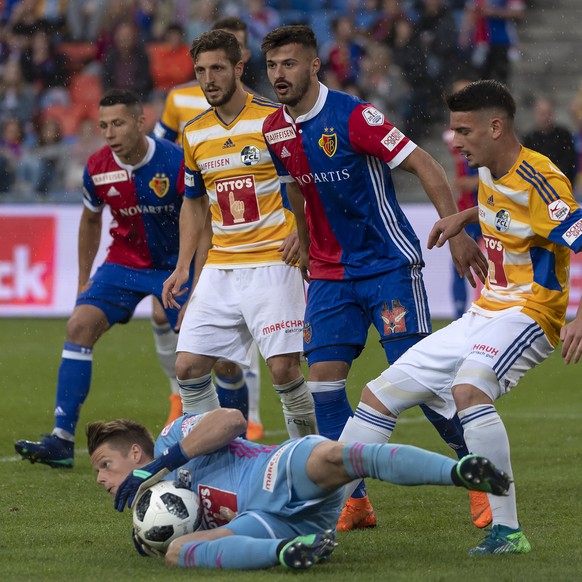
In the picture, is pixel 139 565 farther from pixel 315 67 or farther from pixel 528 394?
pixel 528 394

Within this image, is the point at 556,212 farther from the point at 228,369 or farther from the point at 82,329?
the point at 82,329

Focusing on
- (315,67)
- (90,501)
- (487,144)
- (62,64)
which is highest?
(62,64)

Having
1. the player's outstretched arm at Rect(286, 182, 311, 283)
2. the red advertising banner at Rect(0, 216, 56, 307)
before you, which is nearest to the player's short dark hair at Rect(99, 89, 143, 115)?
the player's outstretched arm at Rect(286, 182, 311, 283)

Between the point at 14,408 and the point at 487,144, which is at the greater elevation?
the point at 487,144

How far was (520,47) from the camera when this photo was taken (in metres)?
19.1

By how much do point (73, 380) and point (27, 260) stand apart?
266 inches

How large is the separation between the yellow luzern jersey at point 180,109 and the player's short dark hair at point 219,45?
240cm

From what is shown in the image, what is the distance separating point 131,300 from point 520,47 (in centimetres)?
1255

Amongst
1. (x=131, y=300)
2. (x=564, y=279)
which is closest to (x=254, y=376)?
(x=131, y=300)

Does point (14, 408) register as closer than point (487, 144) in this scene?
No

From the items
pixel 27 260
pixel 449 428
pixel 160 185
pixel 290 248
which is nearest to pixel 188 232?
pixel 290 248

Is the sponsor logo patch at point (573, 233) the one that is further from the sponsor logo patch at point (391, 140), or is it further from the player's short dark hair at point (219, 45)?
the player's short dark hair at point (219, 45)

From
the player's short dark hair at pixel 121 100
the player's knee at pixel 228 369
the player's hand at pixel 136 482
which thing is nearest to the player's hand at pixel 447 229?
the player's hand at pixel 136 482

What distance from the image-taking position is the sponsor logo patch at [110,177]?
8023 mm
